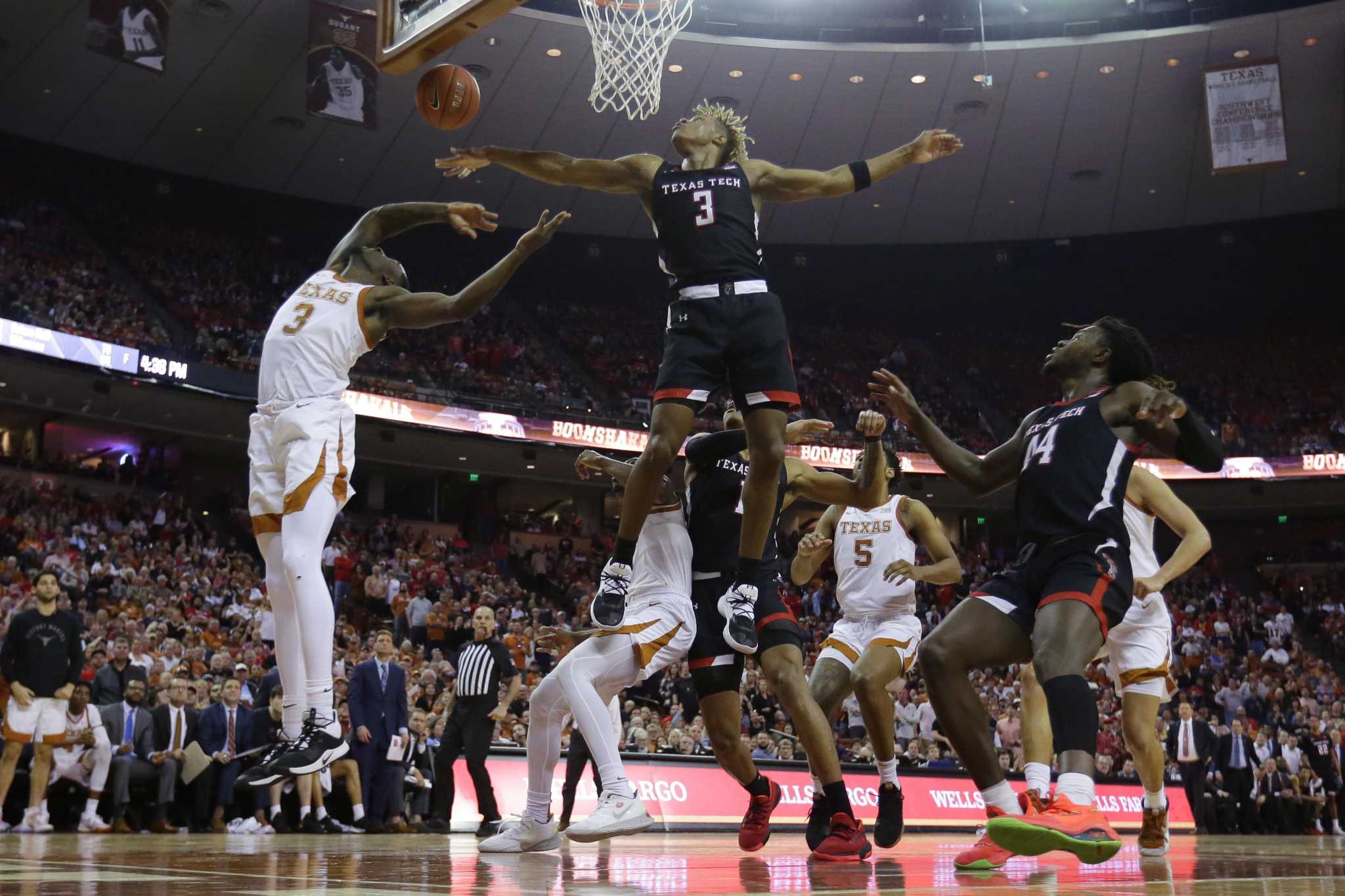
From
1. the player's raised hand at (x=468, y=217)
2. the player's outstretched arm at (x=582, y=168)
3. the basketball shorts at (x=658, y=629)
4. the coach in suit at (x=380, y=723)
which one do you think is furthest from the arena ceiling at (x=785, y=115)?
the basketball shorts at (x=658, y=629)

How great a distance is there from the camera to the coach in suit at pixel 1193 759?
17.0 metres

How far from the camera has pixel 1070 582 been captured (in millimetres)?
4730

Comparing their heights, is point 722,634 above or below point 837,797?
above

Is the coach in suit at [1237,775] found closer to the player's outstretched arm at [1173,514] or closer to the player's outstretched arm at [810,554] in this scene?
the player's outstretched arm at [1173,514]

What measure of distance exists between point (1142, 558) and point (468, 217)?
4.52m

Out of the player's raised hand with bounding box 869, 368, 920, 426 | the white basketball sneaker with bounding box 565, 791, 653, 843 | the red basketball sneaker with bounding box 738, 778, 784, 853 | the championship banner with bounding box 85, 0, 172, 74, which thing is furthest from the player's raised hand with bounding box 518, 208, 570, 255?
the championship banner with bounding box 85, 0, 172, 74

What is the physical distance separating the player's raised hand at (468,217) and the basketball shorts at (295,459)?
1027 millimetres

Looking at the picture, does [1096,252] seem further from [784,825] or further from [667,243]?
[667,243]

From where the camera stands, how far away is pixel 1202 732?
17.5 metres

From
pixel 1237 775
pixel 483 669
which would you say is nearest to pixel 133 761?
pixel 483 669

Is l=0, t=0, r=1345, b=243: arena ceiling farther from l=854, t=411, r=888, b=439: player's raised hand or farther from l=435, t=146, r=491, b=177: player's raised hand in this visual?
l=854, t=411, r=888, b=439: player's raised hand

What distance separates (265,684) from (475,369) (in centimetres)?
1745

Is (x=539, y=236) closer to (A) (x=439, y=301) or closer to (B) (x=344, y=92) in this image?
(A) (x=439, y=301)

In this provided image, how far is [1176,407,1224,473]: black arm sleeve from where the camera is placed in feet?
16.1
